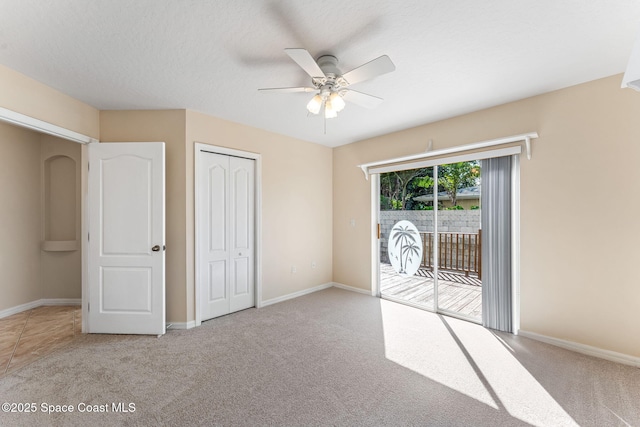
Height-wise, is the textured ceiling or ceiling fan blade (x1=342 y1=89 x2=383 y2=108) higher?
the textured ceiling

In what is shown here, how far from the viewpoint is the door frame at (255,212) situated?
325 centimetres

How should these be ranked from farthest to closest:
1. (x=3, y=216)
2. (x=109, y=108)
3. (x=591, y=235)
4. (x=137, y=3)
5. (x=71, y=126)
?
(x=3, y=216)
(x=109, y=108)
(x=71, y=126)
(x=591, y=235)
(x=137, y=3)

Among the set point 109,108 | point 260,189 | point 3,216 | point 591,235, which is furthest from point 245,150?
point 591,235

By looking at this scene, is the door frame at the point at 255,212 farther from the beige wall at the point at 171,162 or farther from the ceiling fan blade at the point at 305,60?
the ceiling fan blade at the point at 305,60

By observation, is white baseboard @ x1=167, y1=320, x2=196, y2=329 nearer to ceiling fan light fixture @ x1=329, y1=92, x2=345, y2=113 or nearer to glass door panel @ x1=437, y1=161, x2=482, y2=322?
ceiling fan light fixture @ x1=329, y1=92, x2=345, y2=113

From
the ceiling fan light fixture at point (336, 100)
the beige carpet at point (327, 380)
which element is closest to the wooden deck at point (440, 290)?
the beige carpet at point (327, 380)

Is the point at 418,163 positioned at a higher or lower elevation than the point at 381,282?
higher

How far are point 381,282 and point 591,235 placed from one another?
8.66 ft

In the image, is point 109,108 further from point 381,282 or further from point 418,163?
point 381,282

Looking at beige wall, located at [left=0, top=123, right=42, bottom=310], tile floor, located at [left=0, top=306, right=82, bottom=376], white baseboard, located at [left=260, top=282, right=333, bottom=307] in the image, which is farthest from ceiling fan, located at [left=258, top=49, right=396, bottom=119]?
beige wall, located at [left=0, top=123, right=42, bottom=310]

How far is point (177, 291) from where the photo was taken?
3.17 m

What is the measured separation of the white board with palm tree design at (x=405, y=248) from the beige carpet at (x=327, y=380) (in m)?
1.13

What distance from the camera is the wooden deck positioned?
3.42 meters

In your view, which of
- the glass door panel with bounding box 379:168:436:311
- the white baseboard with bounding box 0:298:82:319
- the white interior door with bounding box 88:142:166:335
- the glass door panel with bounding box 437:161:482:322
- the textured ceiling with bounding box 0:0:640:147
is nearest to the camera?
the textured ceiling with bounding box 0:0:640:147
